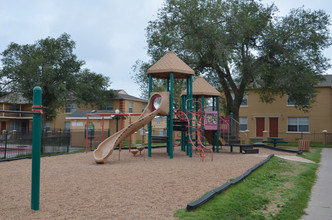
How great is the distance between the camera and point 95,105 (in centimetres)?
3341

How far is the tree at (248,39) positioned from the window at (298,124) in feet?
27.5

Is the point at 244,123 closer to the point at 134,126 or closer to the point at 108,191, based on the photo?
the point at 134,126

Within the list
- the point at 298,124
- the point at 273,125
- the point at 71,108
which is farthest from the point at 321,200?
the point at 71,108

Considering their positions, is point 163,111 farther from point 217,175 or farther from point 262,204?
point 262,204

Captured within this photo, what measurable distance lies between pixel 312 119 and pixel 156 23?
19.7m

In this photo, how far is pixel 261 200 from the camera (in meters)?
6.02

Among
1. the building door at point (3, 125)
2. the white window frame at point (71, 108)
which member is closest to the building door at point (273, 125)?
the white window frame at point (71, 108)

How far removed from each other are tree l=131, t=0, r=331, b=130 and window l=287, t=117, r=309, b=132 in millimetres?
8381

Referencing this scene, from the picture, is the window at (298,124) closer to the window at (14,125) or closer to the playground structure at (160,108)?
the playground structure at (160,108)

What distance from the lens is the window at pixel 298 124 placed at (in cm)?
2998

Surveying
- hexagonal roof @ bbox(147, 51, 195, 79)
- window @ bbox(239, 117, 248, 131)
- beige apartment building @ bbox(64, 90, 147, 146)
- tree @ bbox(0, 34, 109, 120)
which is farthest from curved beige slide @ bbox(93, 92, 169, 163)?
window @ bbox(239, 117, 248, 131)

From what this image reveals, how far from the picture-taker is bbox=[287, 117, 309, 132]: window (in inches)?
1180

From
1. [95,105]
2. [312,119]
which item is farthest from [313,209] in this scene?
[95,105]

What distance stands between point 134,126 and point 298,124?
78.5 feet
